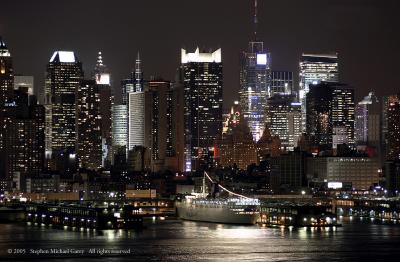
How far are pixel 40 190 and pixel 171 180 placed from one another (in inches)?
970

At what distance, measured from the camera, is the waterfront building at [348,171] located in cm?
16188

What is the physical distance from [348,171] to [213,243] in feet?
297

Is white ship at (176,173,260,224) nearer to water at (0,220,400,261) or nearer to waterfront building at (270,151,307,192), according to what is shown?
water at (0,220,400,261)

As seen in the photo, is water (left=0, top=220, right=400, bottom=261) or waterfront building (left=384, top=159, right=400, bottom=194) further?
waterfront building (left=384, top=159, right=400, bottom=194)

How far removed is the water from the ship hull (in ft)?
15.8

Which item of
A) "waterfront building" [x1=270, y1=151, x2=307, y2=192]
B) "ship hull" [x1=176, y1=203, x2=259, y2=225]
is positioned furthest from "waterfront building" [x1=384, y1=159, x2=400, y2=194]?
"ship hull" [x1=176, y1=203, x2=259, y2=225]

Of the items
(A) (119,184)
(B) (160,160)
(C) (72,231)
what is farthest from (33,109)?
(C) (72,231)

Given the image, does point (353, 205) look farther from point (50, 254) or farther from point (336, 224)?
point (50, 254)

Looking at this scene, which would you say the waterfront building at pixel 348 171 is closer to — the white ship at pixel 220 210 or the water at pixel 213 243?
the white ship at pixel 220 210

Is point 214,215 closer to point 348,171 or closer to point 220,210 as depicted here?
point 220,210

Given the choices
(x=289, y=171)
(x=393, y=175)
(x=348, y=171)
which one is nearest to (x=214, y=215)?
(x=348, y=171)

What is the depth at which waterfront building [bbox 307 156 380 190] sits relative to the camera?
162 m

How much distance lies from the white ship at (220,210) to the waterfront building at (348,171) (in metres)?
54.1

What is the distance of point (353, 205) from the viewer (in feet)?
397
